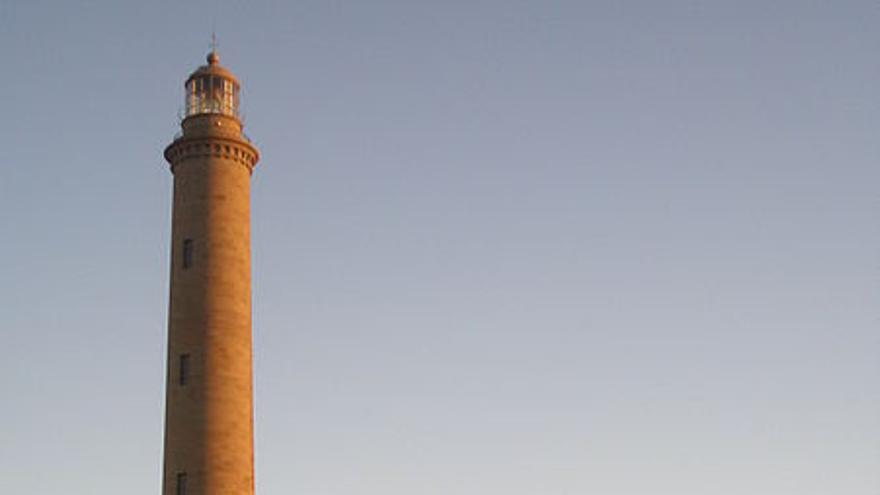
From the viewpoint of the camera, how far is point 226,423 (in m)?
51.6

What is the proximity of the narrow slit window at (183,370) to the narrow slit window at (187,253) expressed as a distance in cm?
422

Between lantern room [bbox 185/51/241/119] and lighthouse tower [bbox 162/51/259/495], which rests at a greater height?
lantern room [bbox 185/51/241/119]

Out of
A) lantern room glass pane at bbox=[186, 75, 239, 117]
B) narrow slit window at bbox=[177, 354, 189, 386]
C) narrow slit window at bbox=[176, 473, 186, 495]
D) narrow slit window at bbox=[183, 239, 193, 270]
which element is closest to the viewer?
narrow slit window at bbox=[176, 473, 186, 495]

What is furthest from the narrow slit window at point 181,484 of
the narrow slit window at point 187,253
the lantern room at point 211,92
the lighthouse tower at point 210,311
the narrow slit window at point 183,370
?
the lantern room at point 211,92

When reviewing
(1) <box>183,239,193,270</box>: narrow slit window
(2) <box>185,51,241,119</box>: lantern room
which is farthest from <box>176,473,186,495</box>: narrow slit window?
(2) <box>185,51,241,119</box>: lantern room

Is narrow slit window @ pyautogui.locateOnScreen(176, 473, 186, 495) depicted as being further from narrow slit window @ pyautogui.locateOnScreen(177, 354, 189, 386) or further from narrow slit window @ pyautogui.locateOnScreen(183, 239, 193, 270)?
narrow slit window @ pyautogui.locateOnScreen(183, 239, 193, 270)

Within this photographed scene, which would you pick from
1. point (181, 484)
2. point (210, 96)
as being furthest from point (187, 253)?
point (181, 484)

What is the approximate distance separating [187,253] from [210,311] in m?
3.11

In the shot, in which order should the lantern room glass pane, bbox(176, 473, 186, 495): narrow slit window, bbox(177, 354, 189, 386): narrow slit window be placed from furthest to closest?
the lantern room glass pane, bbox(177, 354, 189, 386): narrow slit window, bbox(176, 473, 186, 495): narrow slit window

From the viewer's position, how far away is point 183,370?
52125 mm

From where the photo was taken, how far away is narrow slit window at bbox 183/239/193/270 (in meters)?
53.8

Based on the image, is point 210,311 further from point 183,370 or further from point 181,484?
point 181,484

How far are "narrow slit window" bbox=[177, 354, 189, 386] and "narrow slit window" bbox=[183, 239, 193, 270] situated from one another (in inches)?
166

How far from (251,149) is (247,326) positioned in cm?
871
